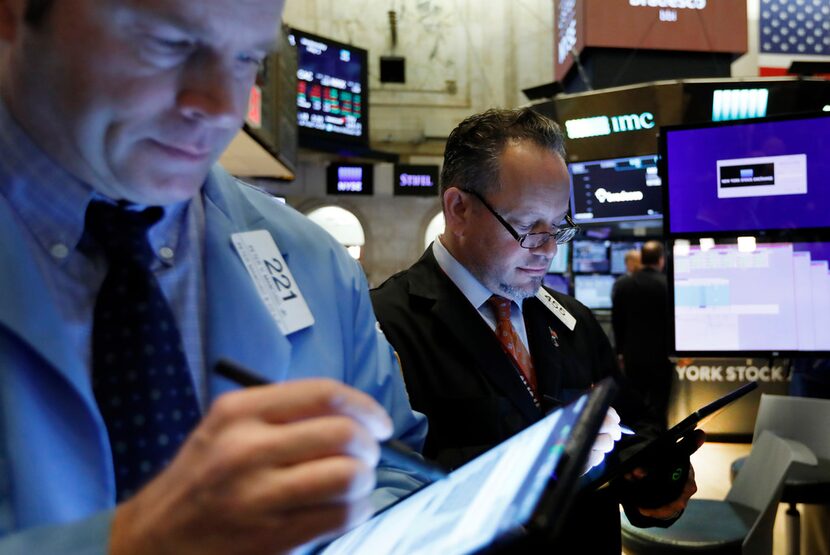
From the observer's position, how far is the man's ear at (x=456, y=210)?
190 centimetres

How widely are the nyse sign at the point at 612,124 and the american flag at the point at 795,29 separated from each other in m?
4.28

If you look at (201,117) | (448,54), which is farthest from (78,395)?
(448,54)

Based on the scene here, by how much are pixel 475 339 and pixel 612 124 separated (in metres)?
3.49

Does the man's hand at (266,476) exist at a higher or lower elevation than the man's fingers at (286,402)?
lower

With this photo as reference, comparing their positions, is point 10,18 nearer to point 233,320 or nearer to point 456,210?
point 233,320

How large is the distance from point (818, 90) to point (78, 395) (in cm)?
534

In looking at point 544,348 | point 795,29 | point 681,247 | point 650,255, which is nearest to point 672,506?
point 544,348

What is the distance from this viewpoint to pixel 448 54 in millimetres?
10969

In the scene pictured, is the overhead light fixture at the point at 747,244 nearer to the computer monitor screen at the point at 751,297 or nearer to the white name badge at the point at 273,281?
the computer monitor screen at the point at 751,297

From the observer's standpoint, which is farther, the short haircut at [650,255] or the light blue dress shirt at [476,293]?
the short haircut at [650,255]

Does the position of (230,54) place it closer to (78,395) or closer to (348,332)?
(78,395)

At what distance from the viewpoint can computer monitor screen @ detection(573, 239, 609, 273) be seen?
26.9 feet

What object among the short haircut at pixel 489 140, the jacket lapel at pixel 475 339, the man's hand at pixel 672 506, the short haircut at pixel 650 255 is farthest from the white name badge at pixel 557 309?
the short haircut at pixel 650 255

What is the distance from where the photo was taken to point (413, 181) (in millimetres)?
10359
